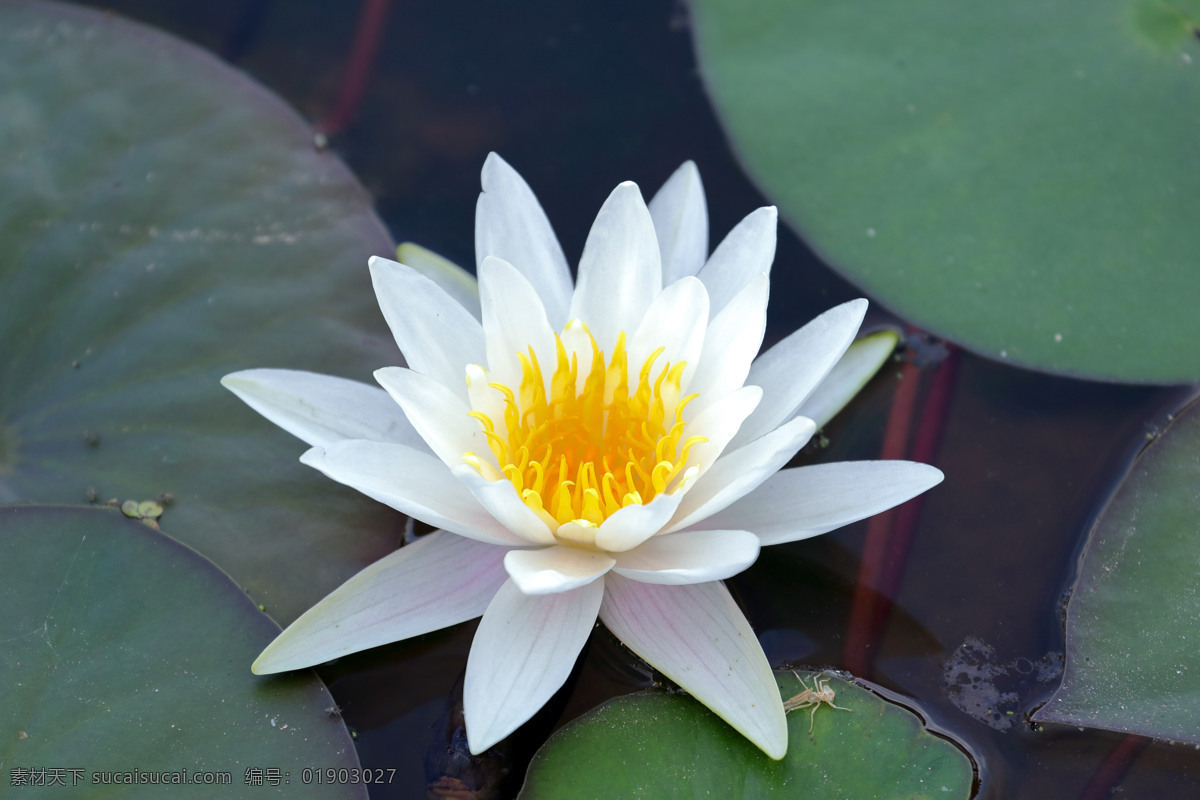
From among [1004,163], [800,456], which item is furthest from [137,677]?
[1004,163]

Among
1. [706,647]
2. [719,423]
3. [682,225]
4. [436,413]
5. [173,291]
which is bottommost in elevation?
[706,647]

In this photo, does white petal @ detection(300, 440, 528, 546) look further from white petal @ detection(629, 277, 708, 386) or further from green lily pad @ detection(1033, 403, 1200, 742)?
green lily pad @ detection(1033, 403, 1200, 742)

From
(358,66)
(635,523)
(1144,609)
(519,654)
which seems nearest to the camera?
(635,523)

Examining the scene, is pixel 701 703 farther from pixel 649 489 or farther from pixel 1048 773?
pixel 1048 773

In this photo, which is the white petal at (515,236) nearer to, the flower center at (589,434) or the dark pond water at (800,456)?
the flower center at (589,434)

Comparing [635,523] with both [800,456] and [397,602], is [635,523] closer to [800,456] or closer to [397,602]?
[397,602]

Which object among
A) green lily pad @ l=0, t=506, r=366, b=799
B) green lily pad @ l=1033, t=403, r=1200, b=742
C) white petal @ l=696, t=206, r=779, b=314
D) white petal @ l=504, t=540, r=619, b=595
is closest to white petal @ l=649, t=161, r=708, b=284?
white petal @ l=696, t=206, r=779, b=314
